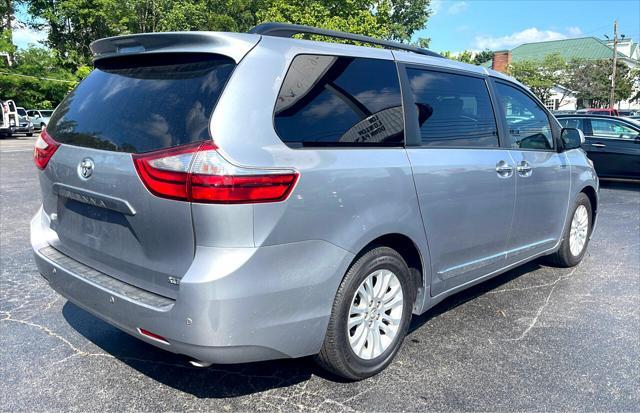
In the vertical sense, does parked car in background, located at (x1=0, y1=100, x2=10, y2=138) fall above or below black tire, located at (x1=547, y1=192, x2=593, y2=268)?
above

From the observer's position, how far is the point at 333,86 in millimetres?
2691

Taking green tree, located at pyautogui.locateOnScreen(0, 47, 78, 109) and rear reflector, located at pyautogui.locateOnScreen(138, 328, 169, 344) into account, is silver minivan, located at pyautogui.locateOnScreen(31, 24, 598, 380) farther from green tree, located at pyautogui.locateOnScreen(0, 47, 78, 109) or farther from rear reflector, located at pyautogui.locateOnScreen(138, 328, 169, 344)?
green tree, located at pyautogui.locateOnScreen(0, 47, 78, 109)

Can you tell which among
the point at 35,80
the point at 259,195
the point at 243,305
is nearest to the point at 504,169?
the point at 259,195

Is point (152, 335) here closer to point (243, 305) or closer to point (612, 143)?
point (243, 305)

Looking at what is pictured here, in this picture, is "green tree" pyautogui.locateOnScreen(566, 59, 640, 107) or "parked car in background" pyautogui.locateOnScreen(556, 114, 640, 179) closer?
"parked car in background" pyautogui.locateOnScreen(556, 114, 640, 179)

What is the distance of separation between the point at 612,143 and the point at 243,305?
11328mm

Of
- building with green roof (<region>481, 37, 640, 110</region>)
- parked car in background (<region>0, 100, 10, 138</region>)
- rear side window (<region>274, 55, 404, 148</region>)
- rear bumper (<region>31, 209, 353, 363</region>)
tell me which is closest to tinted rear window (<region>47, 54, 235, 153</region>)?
rear side window (<region>274, 55, 404, 148</region>)

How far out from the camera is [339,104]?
2682mm

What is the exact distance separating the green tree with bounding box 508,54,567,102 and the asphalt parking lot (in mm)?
55218

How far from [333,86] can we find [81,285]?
1.70 m

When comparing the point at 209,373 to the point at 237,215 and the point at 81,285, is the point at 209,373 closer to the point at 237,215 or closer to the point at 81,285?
the point at 81,285

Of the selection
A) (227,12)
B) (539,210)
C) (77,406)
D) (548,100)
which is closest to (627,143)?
(539,210)

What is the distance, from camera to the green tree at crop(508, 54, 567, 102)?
177ft

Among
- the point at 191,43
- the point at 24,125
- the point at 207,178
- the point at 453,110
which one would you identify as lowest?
the point at 207,178
